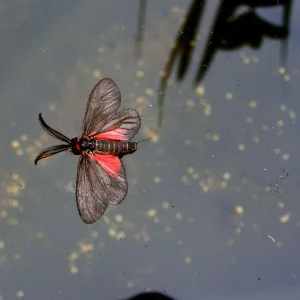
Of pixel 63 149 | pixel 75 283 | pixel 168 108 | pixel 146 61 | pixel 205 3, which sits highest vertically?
pixel 205 3

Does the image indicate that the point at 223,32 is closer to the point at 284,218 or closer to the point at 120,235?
the point at 284,218

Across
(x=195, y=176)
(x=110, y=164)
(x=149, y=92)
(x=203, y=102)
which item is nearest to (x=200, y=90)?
(x=203, y=102)

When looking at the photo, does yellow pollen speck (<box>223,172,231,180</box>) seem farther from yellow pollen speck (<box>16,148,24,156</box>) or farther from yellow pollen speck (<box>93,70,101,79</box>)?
yellow pollen speck (<box>16,148,24,156</box>)

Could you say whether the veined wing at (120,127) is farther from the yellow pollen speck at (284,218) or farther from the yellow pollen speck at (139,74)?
the yellow pollen speck at (284,218)

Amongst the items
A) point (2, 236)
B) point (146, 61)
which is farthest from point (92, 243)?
point (146, 61)

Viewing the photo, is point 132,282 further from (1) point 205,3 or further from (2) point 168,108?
(1) point 205,3

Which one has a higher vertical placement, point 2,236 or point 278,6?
A: point 278,6
